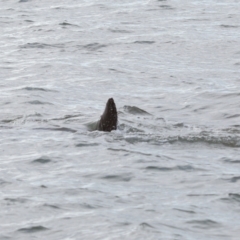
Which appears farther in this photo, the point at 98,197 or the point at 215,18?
the point at 215,18

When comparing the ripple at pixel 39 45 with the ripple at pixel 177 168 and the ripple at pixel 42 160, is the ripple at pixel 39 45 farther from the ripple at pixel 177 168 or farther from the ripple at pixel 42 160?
the ripple at pixel 177 168

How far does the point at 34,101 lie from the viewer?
13609 millimetres

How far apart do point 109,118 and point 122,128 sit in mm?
697

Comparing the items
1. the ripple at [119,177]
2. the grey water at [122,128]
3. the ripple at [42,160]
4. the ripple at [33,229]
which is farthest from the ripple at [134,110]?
the ripple at [33,229]

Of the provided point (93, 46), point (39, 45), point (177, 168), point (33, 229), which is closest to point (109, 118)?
point (177, 168)

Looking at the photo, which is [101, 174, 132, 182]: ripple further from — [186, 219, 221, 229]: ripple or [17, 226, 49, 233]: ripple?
[17, 226, 49, 233]: ripple

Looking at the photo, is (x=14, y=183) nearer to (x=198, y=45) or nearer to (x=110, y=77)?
(x=110, y=77)

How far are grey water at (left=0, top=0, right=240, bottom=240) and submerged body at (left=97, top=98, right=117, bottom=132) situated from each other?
0.35 ft

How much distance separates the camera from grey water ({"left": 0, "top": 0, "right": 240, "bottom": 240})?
8250mm

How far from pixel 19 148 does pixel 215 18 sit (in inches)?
473

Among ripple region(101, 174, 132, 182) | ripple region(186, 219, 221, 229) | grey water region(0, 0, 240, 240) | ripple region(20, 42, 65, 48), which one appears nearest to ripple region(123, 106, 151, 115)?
grey water region(0, 0, 240, 240)

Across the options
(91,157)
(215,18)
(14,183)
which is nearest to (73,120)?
(91,157)

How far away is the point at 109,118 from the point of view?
35.2 ft

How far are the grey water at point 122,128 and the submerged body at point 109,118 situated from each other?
0.35 feet
